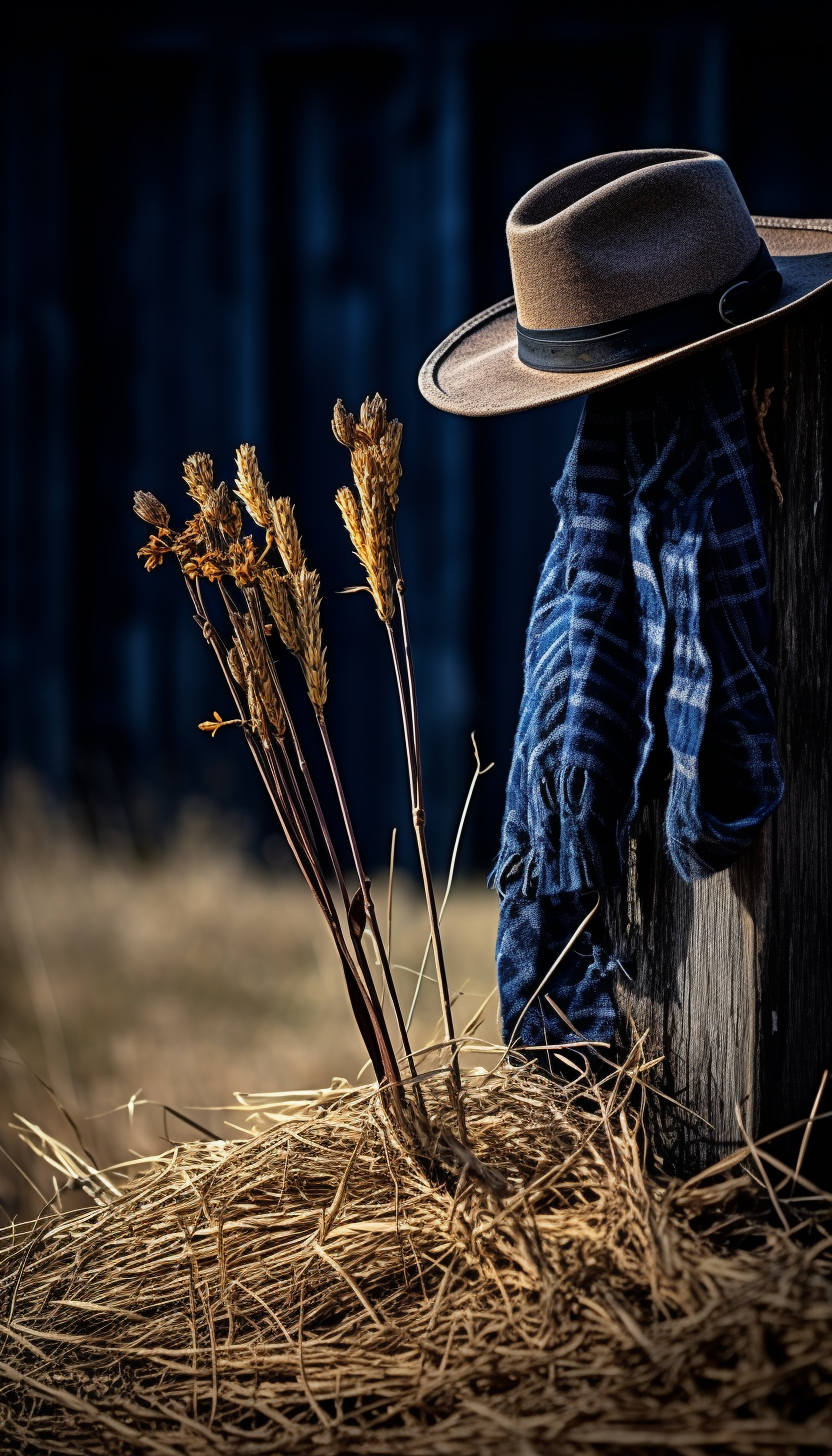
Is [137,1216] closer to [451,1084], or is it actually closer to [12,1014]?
[451,1084]

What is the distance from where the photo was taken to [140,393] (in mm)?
4734

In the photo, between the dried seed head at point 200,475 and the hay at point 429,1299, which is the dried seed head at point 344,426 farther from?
the hay at point 429,1299

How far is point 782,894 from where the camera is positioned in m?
1.60

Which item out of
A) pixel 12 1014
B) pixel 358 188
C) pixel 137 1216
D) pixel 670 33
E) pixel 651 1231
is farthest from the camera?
pixel 358 188

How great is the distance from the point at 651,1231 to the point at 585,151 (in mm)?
3882

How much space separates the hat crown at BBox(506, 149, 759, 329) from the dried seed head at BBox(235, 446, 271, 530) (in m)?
0.43

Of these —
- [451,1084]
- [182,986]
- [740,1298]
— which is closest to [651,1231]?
[740,1298]

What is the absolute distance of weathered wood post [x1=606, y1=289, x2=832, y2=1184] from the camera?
5.17 feet

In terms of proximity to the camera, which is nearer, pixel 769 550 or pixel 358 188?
pixel 769 550

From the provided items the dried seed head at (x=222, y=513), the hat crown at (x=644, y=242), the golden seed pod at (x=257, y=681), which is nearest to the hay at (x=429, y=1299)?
the golden seed pod at (x=257, y=681)

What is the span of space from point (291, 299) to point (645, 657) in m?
3.45

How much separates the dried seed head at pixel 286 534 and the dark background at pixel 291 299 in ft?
9.95

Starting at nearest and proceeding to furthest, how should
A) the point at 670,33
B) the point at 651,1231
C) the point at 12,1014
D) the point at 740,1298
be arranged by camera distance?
the point at 740,1298 < the point at 651,1231 < the point at 12,1014 < the point at 670,33

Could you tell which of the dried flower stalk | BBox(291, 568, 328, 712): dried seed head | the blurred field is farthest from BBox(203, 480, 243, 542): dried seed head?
the blurred field
